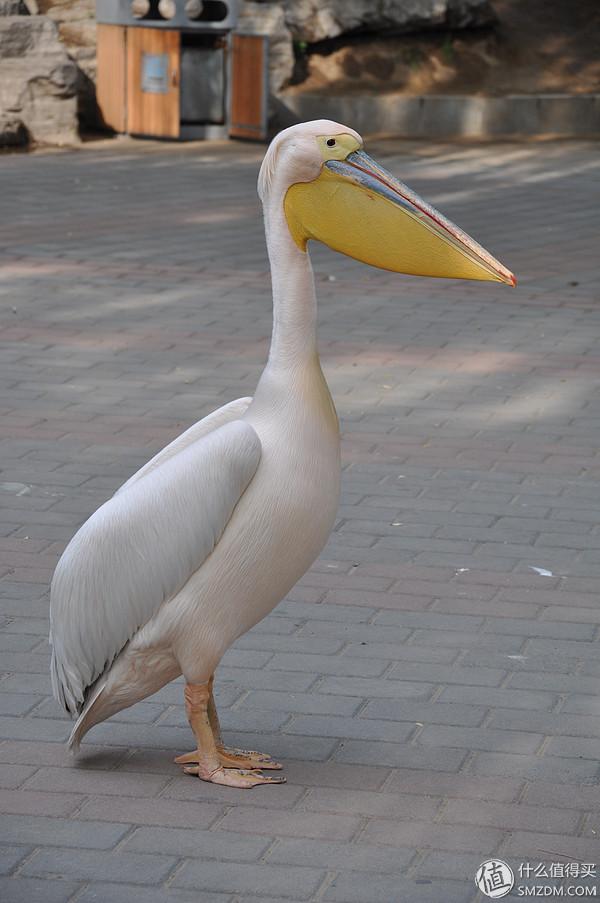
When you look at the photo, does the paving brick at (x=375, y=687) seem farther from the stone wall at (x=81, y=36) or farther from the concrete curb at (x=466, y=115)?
the concrete curb at (x=466, y=115)

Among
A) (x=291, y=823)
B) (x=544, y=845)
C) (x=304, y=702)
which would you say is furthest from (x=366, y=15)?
(x=544, y=845)

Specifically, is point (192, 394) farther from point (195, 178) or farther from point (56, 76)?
point (56, 76)

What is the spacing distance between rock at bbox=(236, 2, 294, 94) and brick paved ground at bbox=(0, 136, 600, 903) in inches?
262

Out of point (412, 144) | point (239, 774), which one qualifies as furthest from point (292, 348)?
point (412, 144)

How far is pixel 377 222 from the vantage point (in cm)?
346

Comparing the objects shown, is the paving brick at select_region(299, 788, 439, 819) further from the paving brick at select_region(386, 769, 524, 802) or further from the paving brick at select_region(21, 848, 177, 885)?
the paving brick at select_region(21, 848, 177, 885)

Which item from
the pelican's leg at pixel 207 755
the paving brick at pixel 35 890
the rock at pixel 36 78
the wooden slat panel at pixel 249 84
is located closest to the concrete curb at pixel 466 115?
the wooden slat panel at pixel 249 84

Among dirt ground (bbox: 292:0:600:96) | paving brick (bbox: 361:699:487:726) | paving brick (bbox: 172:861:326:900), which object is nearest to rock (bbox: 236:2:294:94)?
dirt ground (bbox: 292:0:600:96)

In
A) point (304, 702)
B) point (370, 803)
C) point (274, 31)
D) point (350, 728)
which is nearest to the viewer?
point (370, 803)

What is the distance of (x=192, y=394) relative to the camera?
7.11 metres

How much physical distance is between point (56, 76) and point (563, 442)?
9729 mm

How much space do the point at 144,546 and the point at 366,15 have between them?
15.6 metres

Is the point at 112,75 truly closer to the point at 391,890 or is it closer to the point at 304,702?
the point at 304,702

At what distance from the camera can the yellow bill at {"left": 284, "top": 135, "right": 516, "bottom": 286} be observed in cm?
343
